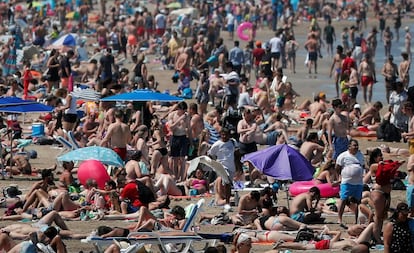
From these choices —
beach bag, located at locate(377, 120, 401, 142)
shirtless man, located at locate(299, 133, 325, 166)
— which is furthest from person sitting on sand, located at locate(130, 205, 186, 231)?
beach bag, located at locate(377, 120, 401, 142)

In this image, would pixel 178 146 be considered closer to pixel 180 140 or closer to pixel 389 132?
pixel 180 140

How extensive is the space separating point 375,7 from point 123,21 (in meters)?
11.9

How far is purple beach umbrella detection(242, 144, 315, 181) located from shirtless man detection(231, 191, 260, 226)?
0.50 meters

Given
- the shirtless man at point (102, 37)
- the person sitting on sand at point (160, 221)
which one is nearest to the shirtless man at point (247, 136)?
the person sitting on sand at point (160, 221)

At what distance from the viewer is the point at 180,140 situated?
802 inches

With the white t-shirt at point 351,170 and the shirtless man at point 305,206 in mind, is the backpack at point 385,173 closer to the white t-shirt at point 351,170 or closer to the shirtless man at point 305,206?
the white t-shirt at point 351,170

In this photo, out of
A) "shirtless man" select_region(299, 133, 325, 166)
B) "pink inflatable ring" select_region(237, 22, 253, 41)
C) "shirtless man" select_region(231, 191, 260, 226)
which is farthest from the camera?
"pink inflatable ring" select_region(237, 22, 253, 41)

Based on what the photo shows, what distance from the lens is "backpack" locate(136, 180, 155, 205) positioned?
17.0 metres

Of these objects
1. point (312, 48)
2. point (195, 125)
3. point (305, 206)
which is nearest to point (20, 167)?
point (195, 125)

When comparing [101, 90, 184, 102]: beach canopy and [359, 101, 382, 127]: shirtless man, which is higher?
[101, 90, 184, 102]: beach canopy

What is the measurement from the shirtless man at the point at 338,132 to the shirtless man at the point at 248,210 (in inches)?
Answer: 144

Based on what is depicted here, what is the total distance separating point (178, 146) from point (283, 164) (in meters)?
3.51

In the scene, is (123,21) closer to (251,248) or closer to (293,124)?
(293,124)

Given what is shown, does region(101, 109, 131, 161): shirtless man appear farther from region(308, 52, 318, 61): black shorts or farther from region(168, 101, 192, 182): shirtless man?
region(308, 52, 318, 61): black shorts
